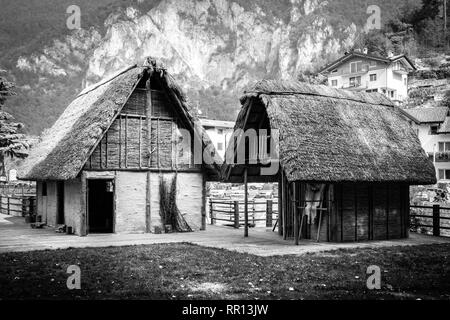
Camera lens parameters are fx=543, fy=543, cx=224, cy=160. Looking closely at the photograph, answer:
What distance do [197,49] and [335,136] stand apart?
180257 mm

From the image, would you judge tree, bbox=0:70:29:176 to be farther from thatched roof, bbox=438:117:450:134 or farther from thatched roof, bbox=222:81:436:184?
thatched roof, bbox=438:117:450:134

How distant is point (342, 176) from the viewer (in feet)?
59.1

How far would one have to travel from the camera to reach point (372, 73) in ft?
237

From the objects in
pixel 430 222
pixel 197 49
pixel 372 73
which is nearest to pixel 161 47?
pixel 197 49

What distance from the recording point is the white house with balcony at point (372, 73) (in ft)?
235

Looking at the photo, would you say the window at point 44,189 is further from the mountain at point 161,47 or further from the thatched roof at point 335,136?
the mountain at point 161,47

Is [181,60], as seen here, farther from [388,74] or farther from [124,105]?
[124,105]

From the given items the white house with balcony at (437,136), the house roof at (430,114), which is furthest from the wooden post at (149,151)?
the house roof at (430,114)

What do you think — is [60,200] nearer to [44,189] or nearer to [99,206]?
[99,206]

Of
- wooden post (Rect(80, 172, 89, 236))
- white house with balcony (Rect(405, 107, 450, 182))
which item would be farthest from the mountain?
wooden post (Rect(80, 172, 89, 236))

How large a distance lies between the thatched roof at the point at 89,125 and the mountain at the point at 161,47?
98.5 m

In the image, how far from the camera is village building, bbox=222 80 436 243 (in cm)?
1834

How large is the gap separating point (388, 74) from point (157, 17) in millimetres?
138503
